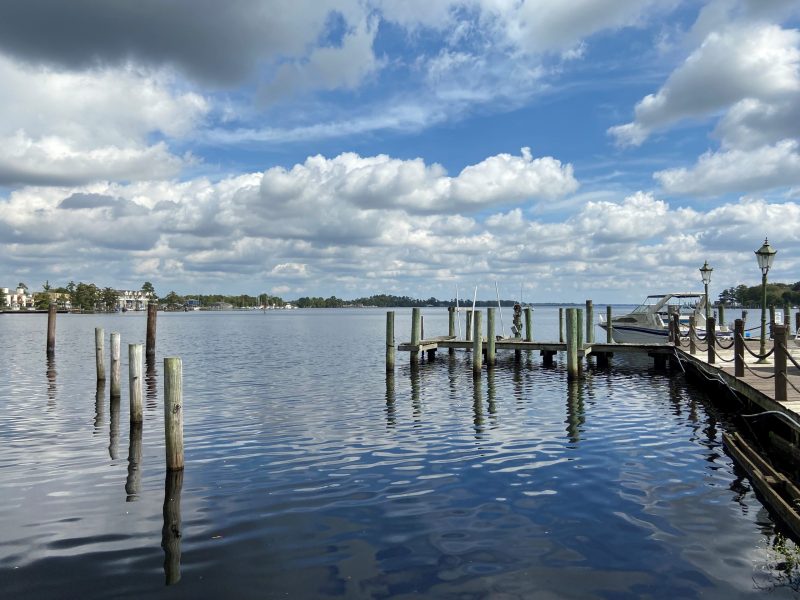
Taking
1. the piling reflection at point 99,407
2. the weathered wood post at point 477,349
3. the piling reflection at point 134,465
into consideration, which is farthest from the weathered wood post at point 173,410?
the weathered wood post at point 477,349

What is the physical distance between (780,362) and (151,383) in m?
22.6

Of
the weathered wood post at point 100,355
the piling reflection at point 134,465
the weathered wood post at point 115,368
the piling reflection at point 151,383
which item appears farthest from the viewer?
the weathered wood post at point 100,355

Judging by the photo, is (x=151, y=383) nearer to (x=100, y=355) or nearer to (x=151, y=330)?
(x=100, y=355)

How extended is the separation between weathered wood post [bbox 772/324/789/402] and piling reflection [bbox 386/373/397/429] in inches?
347

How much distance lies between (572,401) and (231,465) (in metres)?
12.2

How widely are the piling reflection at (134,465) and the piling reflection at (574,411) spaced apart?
30.4 feet

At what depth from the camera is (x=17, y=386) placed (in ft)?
79.0

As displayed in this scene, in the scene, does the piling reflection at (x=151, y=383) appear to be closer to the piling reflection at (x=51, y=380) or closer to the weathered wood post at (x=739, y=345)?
the piling reflection at (x=51, y=380)

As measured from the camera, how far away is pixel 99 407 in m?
19.2

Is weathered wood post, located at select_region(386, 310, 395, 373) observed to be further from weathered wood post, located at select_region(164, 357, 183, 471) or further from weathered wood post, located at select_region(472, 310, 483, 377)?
weathered wood post, located at select_region(164, 357, 183, 471)

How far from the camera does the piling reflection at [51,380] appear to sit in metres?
20.6

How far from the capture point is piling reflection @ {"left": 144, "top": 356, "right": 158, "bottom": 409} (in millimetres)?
20453

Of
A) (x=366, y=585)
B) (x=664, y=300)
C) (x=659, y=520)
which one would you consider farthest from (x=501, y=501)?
(x=664, y=300)

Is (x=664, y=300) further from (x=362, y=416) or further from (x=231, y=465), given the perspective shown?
(x=231, y=465)
